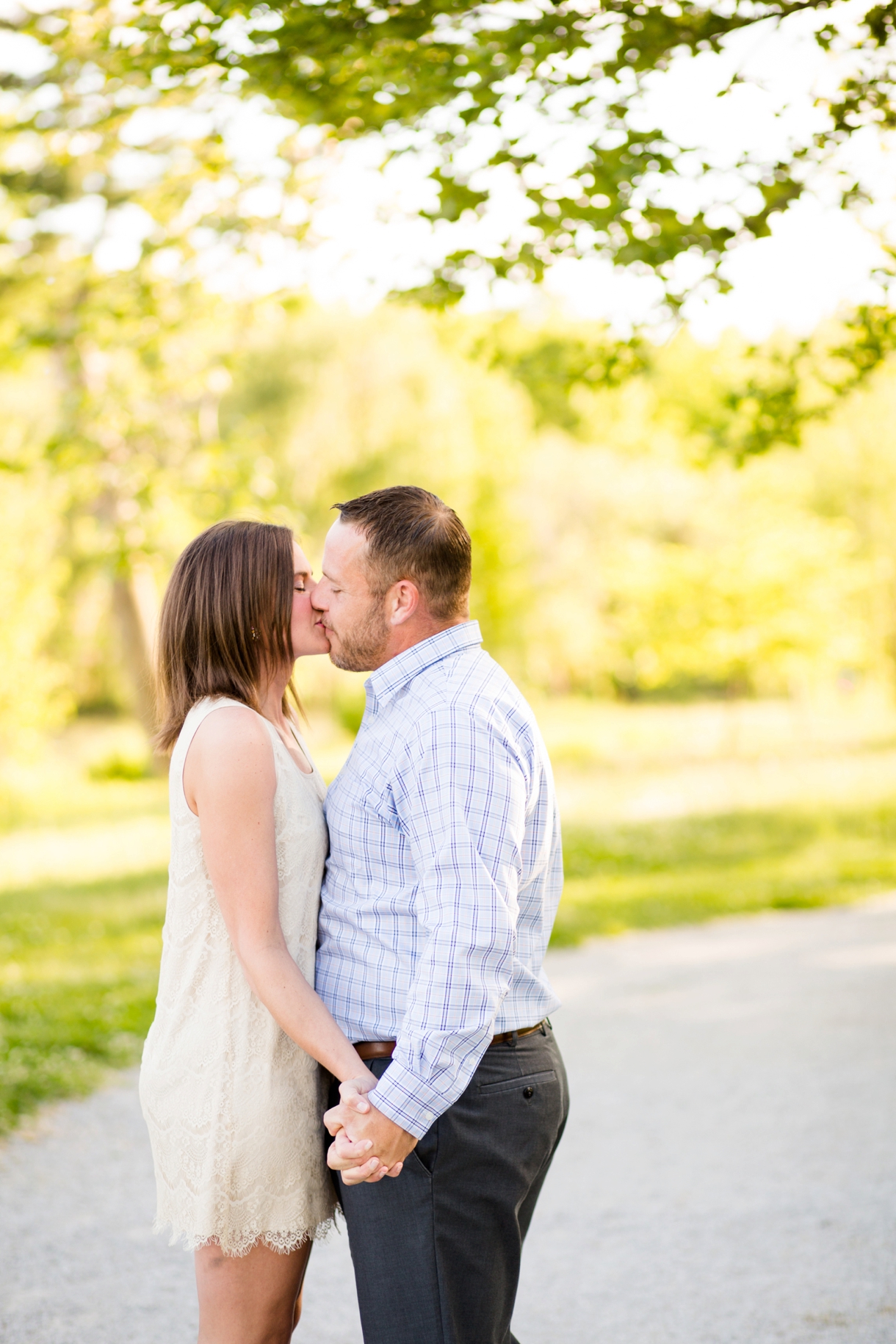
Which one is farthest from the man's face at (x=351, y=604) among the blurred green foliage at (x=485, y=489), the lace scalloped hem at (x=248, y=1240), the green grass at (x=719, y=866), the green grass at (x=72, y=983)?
the green grass at (x=719, y=866)

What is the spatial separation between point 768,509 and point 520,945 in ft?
63.8

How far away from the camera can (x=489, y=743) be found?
2.20m

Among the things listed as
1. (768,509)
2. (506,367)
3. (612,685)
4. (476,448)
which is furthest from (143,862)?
(612,685)

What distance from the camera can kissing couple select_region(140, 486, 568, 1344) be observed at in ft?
6.98

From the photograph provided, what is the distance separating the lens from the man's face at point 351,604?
2.39 m

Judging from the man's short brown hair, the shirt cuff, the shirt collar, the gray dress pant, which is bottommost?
Answer: the gray dress pant

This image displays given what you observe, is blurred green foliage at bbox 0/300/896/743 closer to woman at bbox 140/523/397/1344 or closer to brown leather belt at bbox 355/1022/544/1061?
woman at bbox 140/523/397/1344

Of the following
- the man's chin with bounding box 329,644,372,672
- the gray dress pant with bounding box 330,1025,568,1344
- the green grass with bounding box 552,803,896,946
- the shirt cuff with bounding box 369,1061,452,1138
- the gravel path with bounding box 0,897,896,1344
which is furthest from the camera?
the green grass with bounding box 552,803,896,946

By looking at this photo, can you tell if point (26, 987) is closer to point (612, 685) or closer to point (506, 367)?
point (506, 367)

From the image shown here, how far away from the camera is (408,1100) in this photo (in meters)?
2.06

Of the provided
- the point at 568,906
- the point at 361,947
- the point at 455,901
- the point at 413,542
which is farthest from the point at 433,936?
the point at 568,906

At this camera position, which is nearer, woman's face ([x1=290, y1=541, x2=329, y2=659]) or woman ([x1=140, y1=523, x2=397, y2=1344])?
woman ([x1=140, y1=523, x2=397, y2=1344])

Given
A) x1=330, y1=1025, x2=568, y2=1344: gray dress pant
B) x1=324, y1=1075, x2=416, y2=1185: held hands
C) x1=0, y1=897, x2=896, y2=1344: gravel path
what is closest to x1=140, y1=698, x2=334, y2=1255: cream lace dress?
x1=330, y1=1025, x2=568, y2=1344: gray dress pant

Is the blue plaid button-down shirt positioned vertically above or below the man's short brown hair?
below
